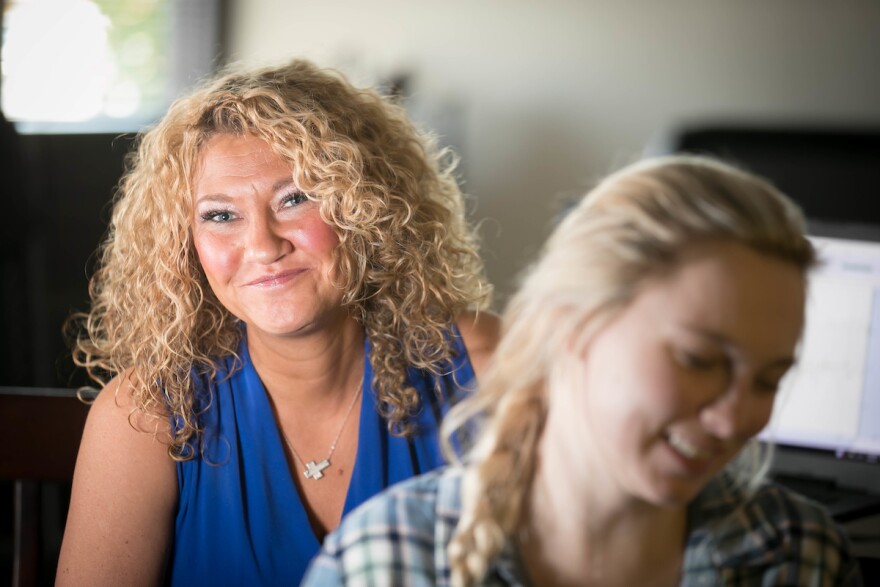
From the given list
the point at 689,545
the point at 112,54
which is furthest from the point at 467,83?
the point at 689,545

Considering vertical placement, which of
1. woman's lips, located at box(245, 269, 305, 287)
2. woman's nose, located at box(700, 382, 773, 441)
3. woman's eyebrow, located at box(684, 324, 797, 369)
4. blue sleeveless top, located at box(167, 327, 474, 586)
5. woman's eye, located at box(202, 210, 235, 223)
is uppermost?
woman's eyebrow, located at box(684, 324, 797, 369)

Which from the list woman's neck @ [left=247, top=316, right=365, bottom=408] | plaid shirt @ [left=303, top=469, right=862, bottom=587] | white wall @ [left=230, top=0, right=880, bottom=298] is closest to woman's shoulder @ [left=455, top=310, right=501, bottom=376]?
woman's neck @ [left=247, top=316, right=365, bottom=408]

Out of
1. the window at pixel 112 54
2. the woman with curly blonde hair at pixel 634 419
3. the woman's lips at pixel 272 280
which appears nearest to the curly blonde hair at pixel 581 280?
the woman with curly blonde hair at pixel 634 419

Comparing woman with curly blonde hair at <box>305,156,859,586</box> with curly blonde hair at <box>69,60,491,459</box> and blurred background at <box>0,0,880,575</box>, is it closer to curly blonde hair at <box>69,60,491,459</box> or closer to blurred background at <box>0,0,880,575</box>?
curly blonde hair at <box>69,60,491,459</box>

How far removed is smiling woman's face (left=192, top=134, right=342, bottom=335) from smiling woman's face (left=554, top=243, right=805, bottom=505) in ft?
1.85

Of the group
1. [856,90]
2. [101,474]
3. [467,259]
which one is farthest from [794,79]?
[101,474]

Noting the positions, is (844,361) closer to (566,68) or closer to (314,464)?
(314,464)

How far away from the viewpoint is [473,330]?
1.42m

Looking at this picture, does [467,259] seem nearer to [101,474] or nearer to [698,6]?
[101,474]

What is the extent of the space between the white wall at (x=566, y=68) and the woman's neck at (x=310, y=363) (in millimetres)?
1471

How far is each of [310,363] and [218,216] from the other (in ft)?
0.76

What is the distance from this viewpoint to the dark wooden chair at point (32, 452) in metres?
1.32

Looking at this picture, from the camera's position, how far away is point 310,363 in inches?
52.7

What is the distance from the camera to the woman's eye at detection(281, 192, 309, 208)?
49.3 inches
